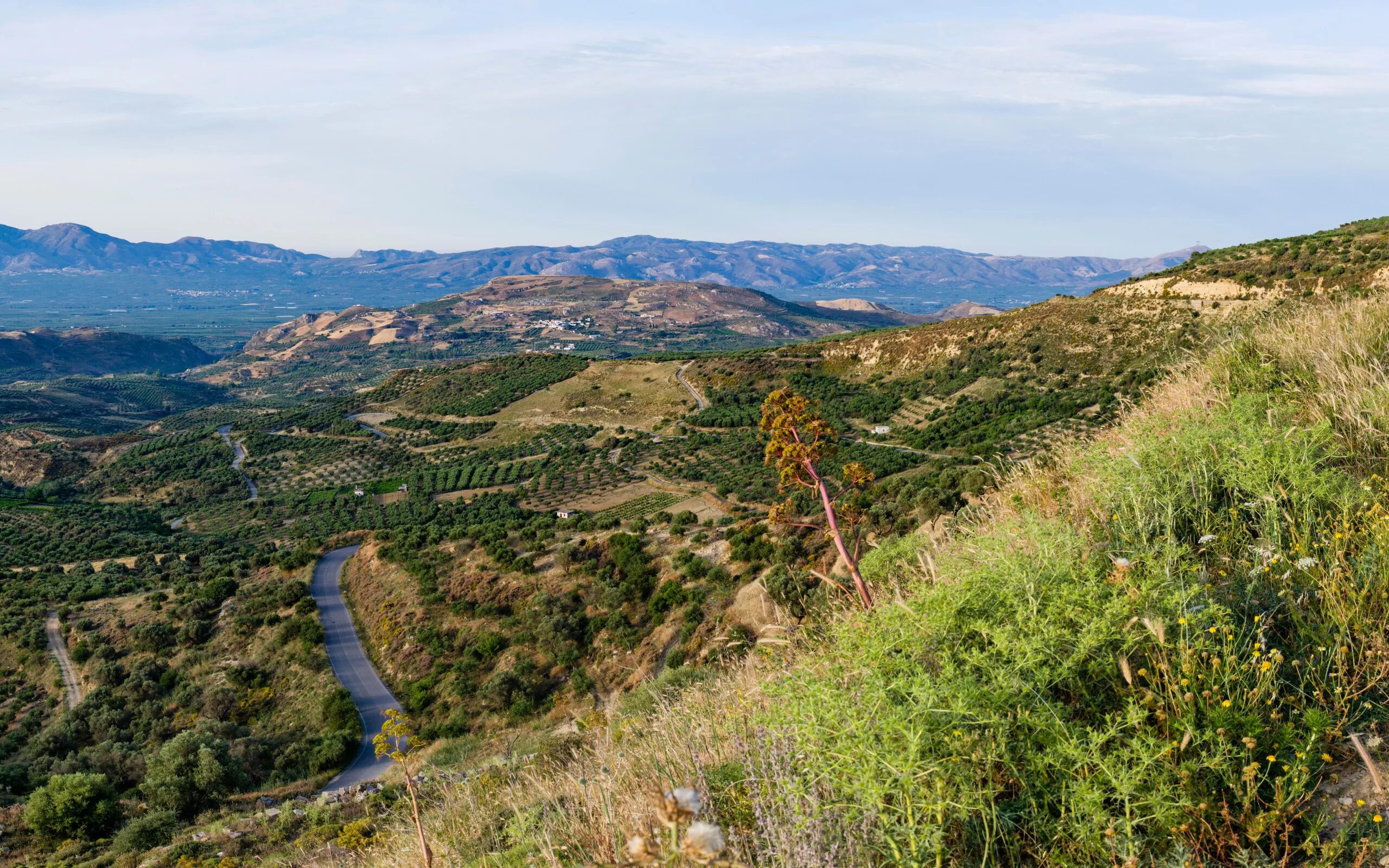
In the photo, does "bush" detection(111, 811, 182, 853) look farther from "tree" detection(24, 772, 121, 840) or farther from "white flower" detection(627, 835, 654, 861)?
"white flower" detection(627, 835, 654, 861)

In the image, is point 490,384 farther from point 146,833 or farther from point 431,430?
point 146,833

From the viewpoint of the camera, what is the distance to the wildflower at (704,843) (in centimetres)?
175

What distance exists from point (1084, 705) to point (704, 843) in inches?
93.6

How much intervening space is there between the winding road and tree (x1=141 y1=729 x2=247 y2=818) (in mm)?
62084

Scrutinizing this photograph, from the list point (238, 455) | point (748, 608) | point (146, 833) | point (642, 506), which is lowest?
point (238, 455)

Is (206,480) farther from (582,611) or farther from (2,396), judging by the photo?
(2,396)

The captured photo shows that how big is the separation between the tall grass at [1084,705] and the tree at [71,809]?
1440 centimetres

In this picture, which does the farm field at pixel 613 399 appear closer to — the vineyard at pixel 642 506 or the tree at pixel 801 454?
the vineyard at pixel 642 506

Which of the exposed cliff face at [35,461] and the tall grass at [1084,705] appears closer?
the tall grass at [1084,705]

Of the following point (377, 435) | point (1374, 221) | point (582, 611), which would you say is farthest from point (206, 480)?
point (1374, 221)

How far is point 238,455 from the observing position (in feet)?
291

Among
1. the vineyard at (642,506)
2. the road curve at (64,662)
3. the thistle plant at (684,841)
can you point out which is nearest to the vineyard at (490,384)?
the vineyard at (642,506)

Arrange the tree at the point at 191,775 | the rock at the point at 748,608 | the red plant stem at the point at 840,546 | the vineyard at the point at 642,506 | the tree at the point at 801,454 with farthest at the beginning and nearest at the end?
the vineyard at the point at 642,506 → the rock at the point at 748,608 → the tree at the point at 191,775 → the tree at the point at 801,454 → the red plant stem at the point at 840,546

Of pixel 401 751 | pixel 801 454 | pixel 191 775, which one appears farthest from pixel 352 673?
pixel 801 454
